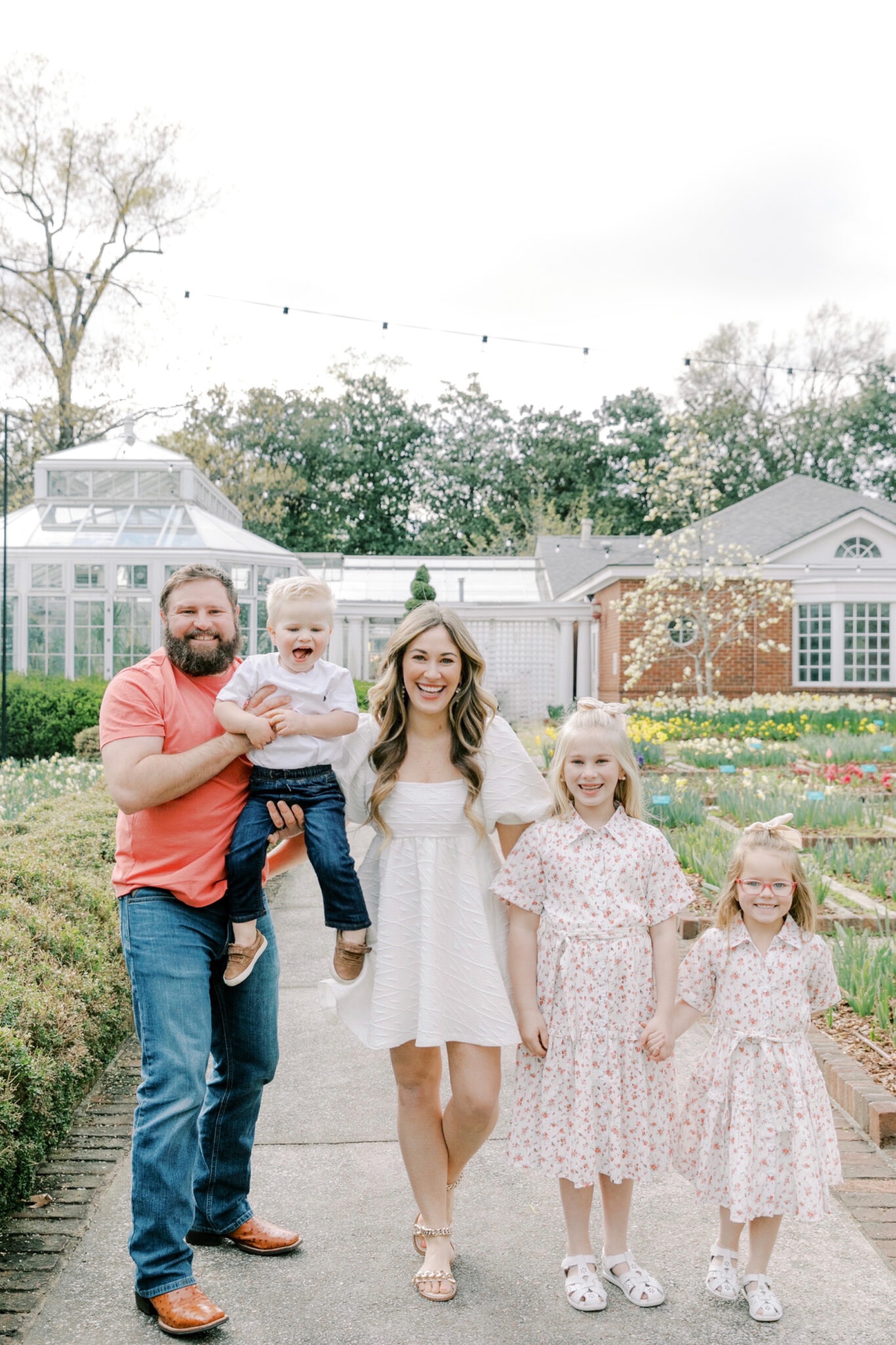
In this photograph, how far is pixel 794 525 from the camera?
77.4ft

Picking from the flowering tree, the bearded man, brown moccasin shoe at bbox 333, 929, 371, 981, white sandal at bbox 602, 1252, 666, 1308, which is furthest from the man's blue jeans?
the flowering tree

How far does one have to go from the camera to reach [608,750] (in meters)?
2.81

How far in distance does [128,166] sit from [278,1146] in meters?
27.9

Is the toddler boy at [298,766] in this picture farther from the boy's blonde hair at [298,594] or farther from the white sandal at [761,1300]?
the white sandal at [761,1300]

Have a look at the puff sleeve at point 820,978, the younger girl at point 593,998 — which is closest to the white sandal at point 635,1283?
the younger girl at point 593,998

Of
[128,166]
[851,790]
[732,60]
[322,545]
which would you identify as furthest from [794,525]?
[322,545]

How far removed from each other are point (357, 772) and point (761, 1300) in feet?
5.27

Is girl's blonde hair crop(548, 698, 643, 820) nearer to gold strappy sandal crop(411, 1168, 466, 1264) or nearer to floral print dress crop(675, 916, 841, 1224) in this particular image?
floral print dress crop(675, 916, 841, 1224)

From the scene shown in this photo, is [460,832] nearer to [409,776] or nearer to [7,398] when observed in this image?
[409,776]

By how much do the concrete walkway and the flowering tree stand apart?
1639cm

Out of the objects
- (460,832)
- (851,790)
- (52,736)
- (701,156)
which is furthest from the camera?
(52,736)

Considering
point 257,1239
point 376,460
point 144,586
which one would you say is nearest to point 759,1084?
point 257,1239

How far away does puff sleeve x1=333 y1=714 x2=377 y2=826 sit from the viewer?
285 cm

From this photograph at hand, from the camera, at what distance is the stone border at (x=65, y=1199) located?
2.62m
